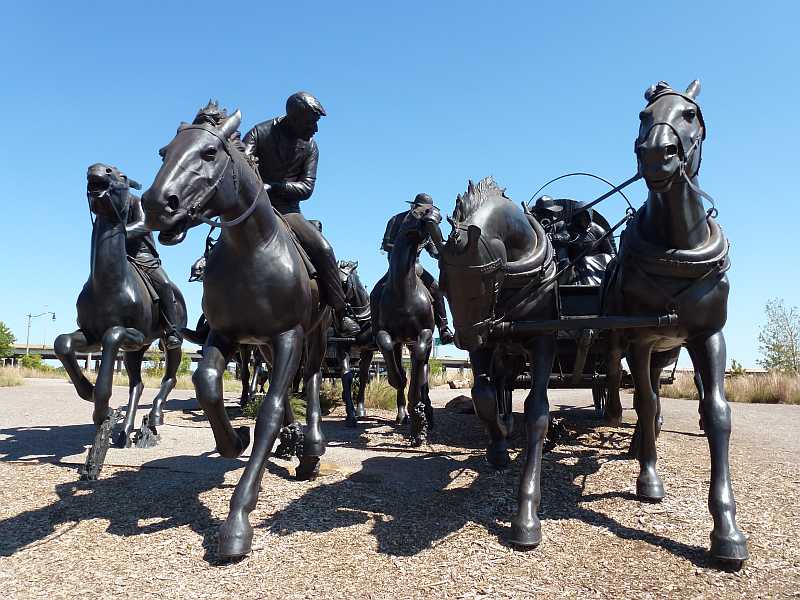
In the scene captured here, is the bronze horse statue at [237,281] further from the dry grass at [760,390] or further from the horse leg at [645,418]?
the dry grass at [760,390]

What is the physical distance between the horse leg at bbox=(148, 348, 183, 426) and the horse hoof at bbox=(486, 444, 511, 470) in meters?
3.89

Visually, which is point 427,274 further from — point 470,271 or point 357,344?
point 470,271

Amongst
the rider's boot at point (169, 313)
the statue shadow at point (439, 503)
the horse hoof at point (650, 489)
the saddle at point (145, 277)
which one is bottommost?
the statue shadow at point (439, 503)

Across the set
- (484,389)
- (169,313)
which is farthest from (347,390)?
(484,389)

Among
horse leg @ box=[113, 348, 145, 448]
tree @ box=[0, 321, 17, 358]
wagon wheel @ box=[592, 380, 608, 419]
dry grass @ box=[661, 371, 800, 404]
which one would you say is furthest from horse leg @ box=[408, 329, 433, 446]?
tree @ box=[0, 321, 17, 358]

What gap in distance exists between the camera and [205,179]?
3.61 m

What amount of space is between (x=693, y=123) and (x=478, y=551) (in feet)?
9.82

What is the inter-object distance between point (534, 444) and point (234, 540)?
2053 mm

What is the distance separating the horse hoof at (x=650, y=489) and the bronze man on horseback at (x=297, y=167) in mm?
2784

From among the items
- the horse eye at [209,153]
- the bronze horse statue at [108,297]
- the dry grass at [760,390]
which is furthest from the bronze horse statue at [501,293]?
the dry grass at [760,390]

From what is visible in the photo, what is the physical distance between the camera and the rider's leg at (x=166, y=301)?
699 cm

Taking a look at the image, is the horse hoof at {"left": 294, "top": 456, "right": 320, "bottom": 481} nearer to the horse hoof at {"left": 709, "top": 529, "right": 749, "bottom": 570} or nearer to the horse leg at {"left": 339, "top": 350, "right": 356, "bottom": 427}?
the horse hoof at {"left": 709, "top": 529, "right": 749, "bottom": 570}

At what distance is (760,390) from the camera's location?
48.3 ft

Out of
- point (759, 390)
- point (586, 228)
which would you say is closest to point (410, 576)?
point (586, 228)
